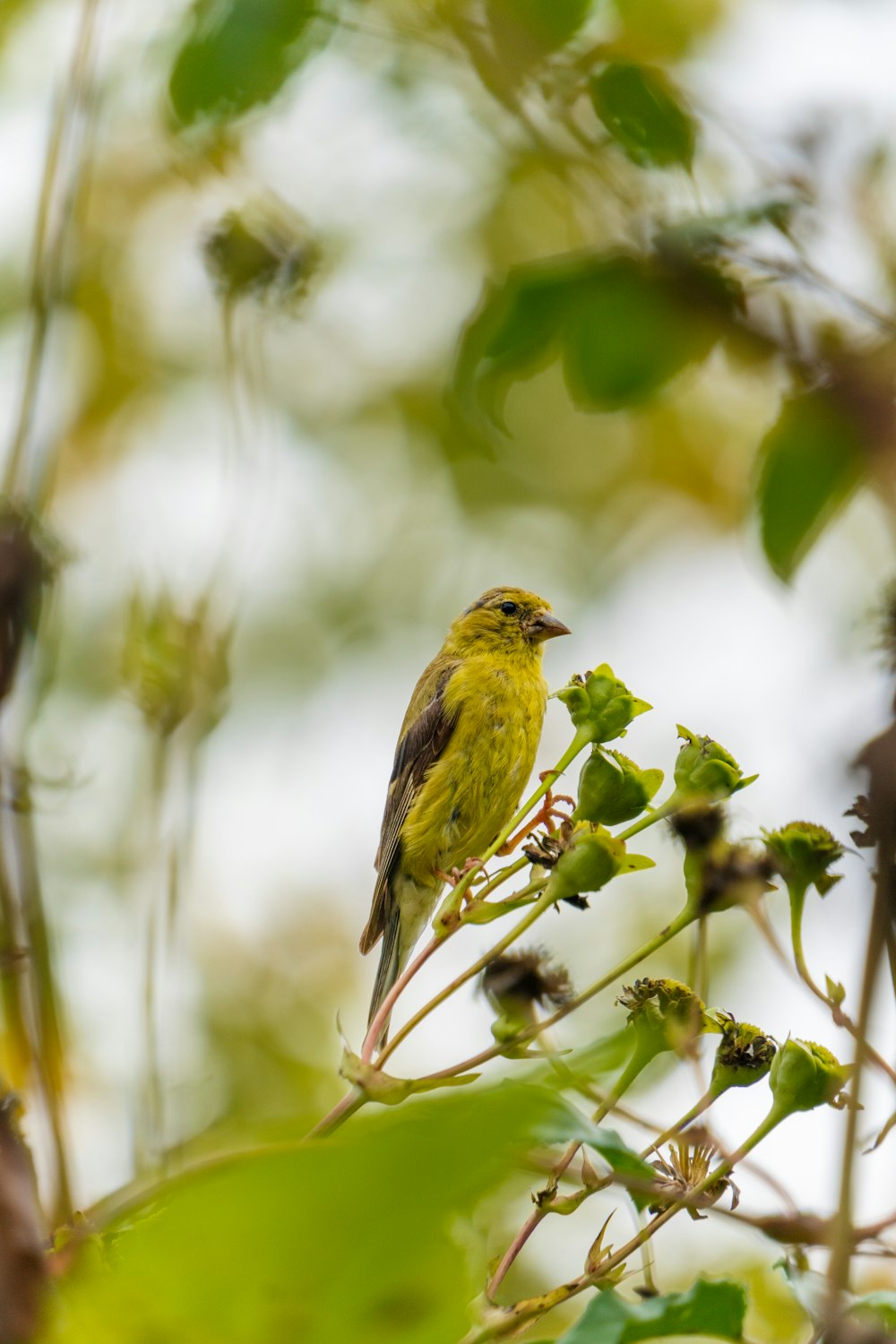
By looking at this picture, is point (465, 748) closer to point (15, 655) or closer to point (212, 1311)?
point (15, 655)

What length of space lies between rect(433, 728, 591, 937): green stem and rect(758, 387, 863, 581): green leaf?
20.7 inches

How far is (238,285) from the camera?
12.8 feet

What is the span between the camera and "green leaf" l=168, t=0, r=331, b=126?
179 cm

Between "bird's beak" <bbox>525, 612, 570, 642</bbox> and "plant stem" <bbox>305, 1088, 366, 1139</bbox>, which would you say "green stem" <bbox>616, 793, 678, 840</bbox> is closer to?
"plant stem" <bbox>305, 1088, 366, 1139</bbox>

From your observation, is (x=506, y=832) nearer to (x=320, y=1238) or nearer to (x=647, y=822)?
(x=647, y=822)

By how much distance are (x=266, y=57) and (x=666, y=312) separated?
65 centimetres

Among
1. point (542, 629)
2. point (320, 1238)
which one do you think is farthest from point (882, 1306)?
point (542, 629)


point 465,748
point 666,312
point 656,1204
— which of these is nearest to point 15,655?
point 666,312

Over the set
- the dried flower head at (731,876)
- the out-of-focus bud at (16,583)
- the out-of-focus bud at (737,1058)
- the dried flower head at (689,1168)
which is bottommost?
the dried flower head at (689,1168)

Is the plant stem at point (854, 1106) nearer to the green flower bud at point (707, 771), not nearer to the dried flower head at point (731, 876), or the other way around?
the dried flower head at point (731, 876)

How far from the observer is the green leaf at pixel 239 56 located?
70.6 inches

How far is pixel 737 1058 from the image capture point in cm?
211

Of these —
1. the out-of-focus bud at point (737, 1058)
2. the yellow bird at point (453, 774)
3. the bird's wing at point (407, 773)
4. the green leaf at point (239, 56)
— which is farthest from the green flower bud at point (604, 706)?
the bird's wing at point (407, 773)

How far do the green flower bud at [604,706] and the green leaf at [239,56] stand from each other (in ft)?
3.64
